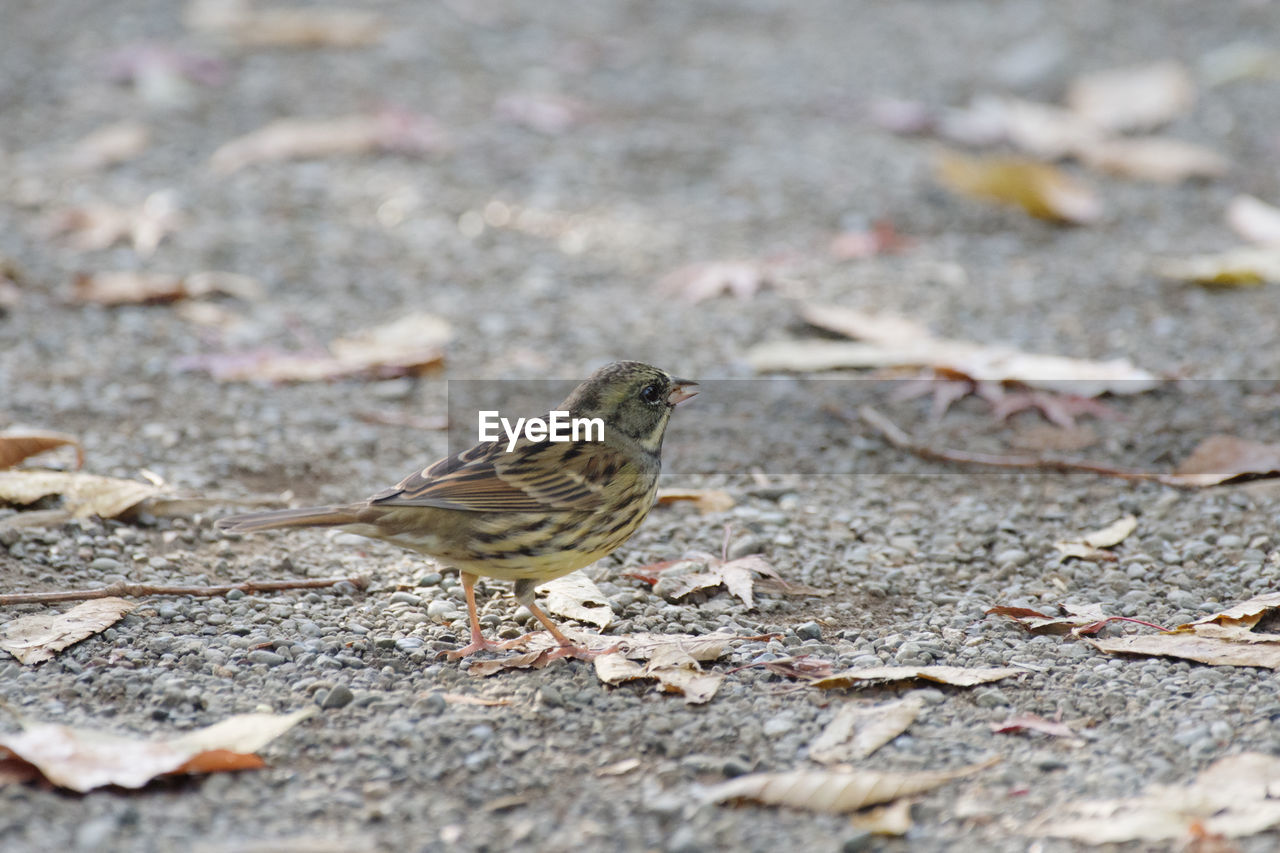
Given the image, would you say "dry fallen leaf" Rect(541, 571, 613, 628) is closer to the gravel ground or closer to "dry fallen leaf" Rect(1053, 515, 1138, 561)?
the gravel ground

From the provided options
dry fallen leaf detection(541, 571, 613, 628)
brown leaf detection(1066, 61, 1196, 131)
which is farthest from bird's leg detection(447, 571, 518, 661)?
brown leaf detection(1066, 61, 1196, 131)

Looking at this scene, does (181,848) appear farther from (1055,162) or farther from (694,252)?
(1055,162)

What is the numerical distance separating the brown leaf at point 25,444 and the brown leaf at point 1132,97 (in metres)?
8.54

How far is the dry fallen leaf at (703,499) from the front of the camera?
19.5 feet

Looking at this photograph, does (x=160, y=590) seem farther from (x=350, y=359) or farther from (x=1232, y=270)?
(x=1232, y=270)

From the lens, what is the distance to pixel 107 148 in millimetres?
9945

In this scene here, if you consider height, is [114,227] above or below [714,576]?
above

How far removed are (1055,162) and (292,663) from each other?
7.93 meters

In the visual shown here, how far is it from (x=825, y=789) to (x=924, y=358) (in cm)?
377

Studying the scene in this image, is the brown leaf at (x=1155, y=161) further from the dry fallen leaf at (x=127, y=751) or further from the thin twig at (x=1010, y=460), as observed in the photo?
the dry fallen leaf at (x=127, y=751)

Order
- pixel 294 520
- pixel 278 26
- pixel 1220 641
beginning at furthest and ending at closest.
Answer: pixel 278 26
pixel 294 520
pixel 1220 641

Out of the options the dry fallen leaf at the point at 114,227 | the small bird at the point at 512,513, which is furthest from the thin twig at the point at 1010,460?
the dry fallen leaf at the point at 114,227

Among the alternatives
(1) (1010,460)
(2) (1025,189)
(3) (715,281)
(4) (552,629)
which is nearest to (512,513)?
(4) (552,629)

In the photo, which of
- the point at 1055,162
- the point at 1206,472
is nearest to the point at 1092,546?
the point at 1206,472
